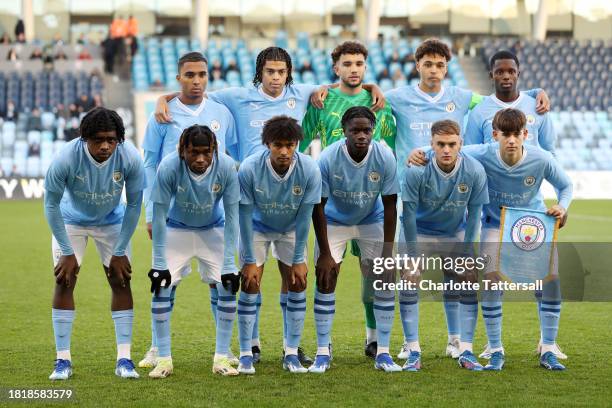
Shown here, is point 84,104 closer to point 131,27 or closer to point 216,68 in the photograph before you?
point 216,68

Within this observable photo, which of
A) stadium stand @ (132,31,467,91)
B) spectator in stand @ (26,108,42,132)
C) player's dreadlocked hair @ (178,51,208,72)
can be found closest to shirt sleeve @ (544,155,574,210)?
player's dreadlocked hair @ (178,51,208,72)

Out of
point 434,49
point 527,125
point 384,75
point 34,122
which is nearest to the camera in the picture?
point 434,49

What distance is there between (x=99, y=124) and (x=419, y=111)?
241 centimetres

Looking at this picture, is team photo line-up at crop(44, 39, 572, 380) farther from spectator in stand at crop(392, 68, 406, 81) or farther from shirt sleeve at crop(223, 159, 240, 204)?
spectator in stand at crop(392, 68, 406, 81)

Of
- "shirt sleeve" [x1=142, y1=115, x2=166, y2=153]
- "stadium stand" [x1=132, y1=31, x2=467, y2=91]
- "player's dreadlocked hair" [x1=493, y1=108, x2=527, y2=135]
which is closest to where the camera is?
"player's dreadlocked hair" [x1=493, y1=108, x2=527, y2=135]

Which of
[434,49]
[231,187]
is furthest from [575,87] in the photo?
[231,187]

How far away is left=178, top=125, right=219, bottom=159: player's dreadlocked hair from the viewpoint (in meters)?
6.14

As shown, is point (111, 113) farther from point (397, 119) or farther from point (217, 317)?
point (397, 119)

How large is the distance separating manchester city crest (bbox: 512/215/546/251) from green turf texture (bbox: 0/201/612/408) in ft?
2.75

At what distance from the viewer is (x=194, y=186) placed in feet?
20.8

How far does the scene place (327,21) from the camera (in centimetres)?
3747

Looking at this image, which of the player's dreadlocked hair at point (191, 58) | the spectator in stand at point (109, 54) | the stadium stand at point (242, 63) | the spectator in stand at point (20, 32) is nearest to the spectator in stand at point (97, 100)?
the stadium stand at point (242, 63)

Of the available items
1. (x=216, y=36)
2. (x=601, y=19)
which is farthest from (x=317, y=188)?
(x=601, y=19)

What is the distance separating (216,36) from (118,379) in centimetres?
3116
